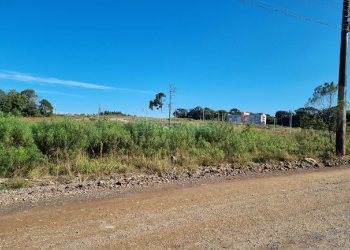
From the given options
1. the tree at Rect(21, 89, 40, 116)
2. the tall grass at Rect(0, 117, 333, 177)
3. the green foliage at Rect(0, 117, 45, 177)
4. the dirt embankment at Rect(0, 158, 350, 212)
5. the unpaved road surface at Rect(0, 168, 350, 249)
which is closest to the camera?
the unpaved road surface at Rect(0, 168, 350, 249)

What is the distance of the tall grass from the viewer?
10164 millimetres

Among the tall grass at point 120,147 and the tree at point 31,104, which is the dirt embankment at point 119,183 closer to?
the tall grass at point 120,147

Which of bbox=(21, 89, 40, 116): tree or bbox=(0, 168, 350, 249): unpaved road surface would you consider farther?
bbox=(21, 89, 40, 116): tree

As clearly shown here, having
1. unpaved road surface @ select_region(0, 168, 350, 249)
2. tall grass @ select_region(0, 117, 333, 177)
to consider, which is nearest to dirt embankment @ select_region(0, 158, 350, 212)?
unpaved road surface @ select_region(0, 168, 350, 249)

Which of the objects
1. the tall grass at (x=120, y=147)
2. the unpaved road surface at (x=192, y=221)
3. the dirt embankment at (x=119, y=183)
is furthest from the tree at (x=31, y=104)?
the unpaved road surface at (x=192, y=221)

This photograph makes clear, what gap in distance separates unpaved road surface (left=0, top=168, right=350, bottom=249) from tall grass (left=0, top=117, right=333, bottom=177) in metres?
3.31

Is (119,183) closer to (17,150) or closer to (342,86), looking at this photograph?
(17,150)

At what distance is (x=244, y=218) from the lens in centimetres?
588

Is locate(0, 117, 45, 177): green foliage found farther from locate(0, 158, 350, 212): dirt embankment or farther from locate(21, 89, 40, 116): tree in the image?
locate(21, 89, 40, 116): tree

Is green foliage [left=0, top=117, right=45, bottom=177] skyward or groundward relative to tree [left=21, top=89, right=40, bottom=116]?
groundward

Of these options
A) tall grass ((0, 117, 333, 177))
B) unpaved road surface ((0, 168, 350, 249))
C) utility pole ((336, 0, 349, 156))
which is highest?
utility pole ((336, 0, 349, 156))

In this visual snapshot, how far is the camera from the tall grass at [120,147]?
10164 millimetres

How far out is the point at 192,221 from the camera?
18.7ft

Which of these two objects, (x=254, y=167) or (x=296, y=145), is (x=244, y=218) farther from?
(x=296, y=145)
